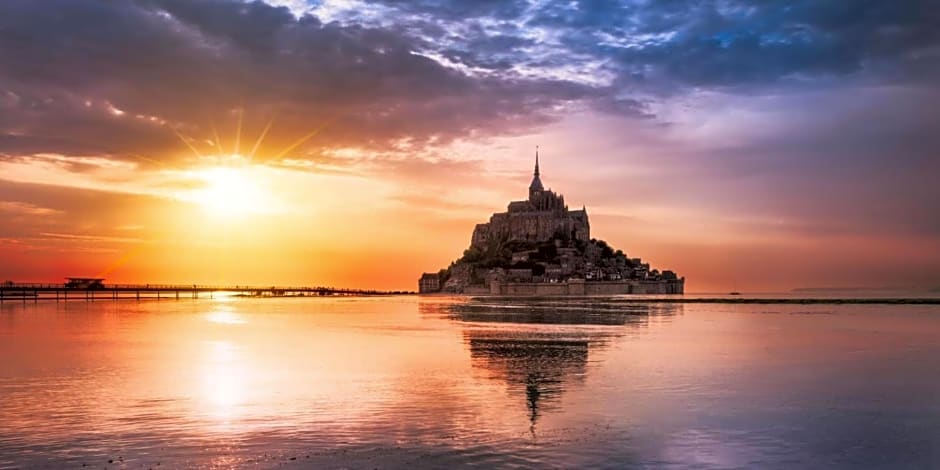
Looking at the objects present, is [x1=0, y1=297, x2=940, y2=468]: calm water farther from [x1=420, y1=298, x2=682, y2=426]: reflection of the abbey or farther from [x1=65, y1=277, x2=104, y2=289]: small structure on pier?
[x1=65, y1=277, x2=104, y2=289]: small structure on pier

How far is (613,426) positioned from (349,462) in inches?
288

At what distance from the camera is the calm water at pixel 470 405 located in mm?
17188

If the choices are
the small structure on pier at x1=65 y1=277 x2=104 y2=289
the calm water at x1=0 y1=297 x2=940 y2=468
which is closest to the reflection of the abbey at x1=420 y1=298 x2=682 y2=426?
the calm water at x1=0 y1=297 x2=940 y2=468

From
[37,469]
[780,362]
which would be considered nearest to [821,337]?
[780,362]

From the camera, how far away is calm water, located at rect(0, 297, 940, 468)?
17.2 meters

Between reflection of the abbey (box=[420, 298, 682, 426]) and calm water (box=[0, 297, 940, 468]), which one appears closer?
calm water (box=[0, 297, 940, 468])

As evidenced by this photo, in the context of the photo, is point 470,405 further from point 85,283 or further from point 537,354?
point 85,283

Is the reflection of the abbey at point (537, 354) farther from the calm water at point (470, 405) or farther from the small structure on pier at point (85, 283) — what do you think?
the small structure on pier at point (85, 283)

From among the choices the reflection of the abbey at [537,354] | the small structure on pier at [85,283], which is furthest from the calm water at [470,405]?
the small structure on pier at [85,283]

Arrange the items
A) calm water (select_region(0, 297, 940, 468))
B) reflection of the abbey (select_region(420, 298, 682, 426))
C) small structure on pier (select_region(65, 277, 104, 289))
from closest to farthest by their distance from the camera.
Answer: calm water (select_region(0, 297, 940, 468)) < reflection of the abbey (select_region(420, 298, 682, 426)) < small structure on pier (select_region(65, 277, 104, 289))

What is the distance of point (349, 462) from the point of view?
16.2 m

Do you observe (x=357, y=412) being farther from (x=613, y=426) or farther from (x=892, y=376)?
(x=892, y=376)

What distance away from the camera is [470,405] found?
77.1 feet

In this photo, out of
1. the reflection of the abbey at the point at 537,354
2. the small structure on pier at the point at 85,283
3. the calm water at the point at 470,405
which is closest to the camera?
the calm water at the point at 470,405
